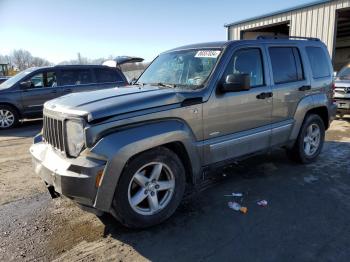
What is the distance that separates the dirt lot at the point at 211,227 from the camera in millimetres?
3111

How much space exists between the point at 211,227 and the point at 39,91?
27.8 feet

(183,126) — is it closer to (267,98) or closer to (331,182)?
(267,98)

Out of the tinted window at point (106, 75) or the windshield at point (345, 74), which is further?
the tinted window at point (106, 75)

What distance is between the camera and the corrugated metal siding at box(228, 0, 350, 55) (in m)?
13.3

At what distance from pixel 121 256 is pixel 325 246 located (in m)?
1.97

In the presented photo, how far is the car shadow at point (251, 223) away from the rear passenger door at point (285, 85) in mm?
786

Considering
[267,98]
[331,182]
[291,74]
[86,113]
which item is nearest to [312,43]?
[291,74]

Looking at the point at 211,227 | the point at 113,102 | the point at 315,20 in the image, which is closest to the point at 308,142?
the point at 211,227

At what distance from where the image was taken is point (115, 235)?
137 inches

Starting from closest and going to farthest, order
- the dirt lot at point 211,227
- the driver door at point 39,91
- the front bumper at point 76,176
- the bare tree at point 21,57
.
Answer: the front bumper at point 76,176
the dirt lot at point 211,227
the driver door at point 39,91
the bare tree at point 21,57

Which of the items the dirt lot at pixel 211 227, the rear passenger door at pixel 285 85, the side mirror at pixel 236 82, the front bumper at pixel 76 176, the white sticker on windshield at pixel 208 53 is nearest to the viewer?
the front bumper at pixel 76 176

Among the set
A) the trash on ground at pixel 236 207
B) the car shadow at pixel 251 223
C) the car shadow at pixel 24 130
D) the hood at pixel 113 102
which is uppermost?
the hood at pixel 113 102

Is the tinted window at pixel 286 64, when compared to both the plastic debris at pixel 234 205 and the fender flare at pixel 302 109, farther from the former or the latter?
the plastic debris at pixel 234 205

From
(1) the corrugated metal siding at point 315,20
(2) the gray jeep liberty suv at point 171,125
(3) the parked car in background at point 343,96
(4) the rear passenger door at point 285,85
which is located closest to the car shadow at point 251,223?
(2) the gray jeep liberty suv at point 171,125
